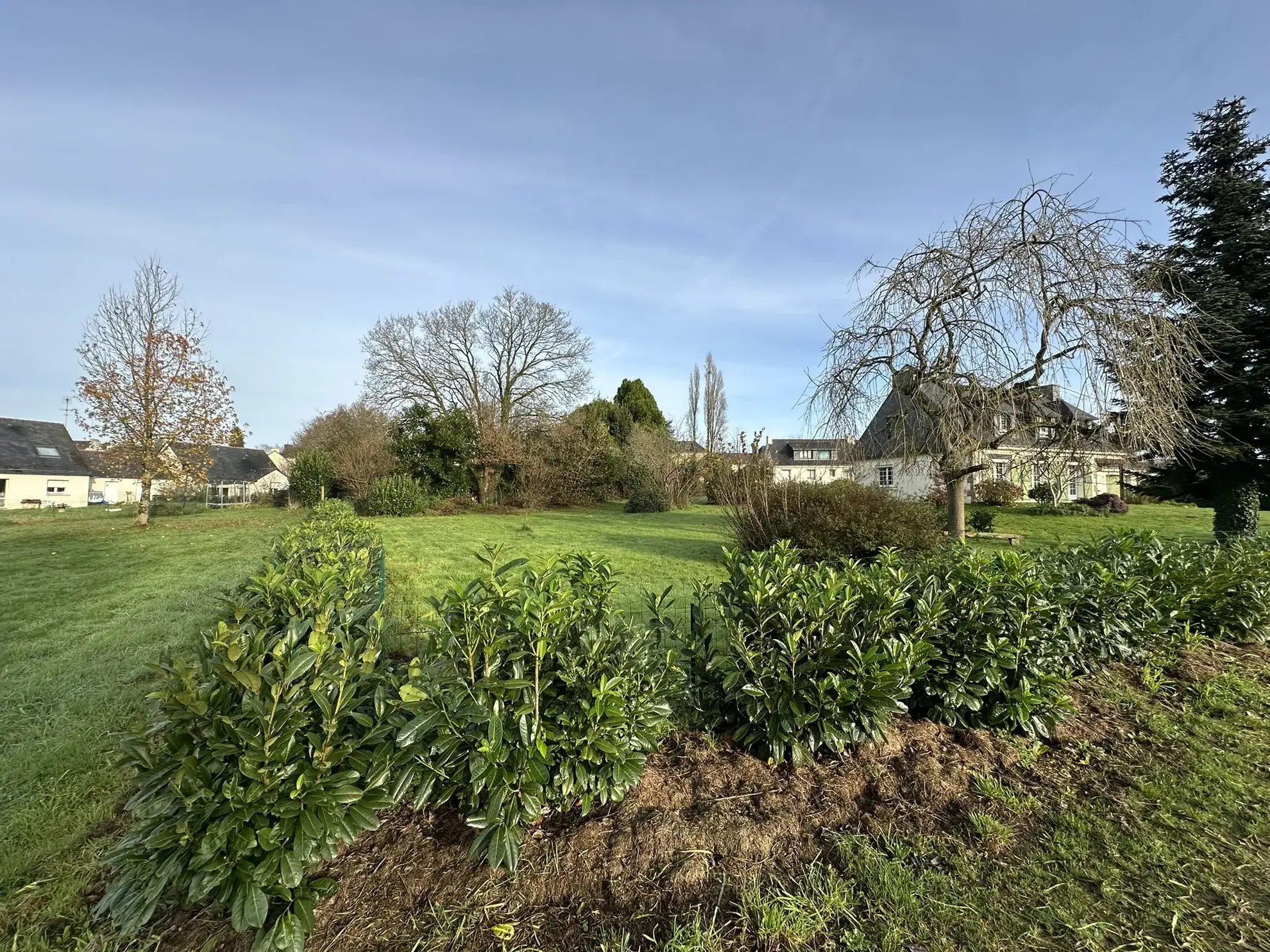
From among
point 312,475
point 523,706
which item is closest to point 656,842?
point 523,706

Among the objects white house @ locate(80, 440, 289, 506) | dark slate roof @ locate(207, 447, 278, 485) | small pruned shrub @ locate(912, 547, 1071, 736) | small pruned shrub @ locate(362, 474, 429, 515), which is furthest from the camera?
dark slate roof @ locate(207, 447, 278, 485)

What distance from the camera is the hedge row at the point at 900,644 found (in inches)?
93.9

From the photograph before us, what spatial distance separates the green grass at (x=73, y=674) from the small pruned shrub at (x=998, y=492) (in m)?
23.3

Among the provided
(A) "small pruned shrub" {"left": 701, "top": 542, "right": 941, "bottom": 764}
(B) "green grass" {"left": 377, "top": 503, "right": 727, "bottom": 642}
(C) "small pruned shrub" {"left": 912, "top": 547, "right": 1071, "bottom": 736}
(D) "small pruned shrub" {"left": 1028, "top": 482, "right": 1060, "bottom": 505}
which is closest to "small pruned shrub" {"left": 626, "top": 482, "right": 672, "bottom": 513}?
(B) "green grass" {"left": 377, "top": 503, "right": 727, "bottom": 642}

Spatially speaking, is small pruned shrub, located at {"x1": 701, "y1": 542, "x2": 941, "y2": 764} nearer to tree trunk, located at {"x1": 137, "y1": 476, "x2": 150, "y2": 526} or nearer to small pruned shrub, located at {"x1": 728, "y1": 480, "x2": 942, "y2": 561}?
small pruned shrub, located at {"x1": 728, "y1": 480, "x2": 942, "y2": 561}

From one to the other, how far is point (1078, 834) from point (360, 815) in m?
2.58

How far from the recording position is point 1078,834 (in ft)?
6.77

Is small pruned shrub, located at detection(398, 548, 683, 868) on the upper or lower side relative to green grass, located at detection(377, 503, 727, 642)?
upper

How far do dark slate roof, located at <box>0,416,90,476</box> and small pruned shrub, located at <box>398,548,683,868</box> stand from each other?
43.3 metres

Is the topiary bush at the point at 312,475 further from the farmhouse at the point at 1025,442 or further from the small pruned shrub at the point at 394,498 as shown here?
the farmhouse at the point at 1025,442

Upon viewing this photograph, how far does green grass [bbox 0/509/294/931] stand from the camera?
2088mm

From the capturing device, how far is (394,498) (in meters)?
19.3

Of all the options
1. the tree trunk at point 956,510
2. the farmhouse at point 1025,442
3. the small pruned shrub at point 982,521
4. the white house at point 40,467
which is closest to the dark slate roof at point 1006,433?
the farmhouse at point 1025,442

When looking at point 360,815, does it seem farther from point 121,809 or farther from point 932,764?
point 932,764
